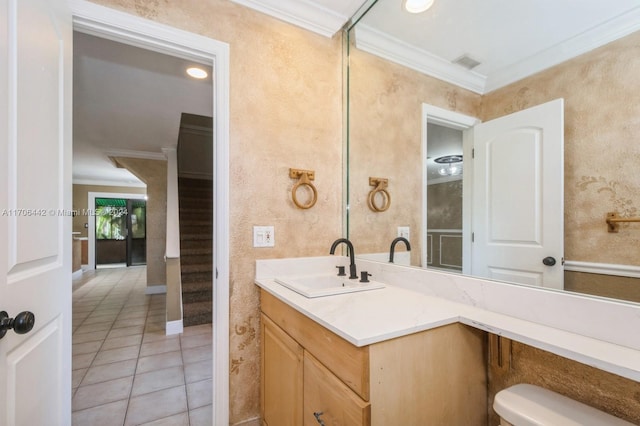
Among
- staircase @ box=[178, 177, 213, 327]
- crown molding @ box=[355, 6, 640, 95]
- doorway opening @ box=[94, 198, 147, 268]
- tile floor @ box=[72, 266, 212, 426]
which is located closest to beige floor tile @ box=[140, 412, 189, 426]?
tile floor @ box=[72, 266, 212, 426]

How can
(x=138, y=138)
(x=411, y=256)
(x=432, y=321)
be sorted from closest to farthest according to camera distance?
1. (x=432, y=321)
2. (x=411, y=256)
3. (x=138, y=138)

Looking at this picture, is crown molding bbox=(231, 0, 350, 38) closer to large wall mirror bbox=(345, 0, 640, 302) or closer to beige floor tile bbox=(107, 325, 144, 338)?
large wall mirror bbox=(345, 0, 640, 302)

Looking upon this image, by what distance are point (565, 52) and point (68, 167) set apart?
1.95m

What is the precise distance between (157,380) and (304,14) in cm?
281

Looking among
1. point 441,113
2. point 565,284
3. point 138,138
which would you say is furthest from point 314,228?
point 138,138

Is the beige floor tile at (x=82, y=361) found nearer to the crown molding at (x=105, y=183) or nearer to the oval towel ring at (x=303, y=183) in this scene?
the oval towel ring at (x=303, y=183)

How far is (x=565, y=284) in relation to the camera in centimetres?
91

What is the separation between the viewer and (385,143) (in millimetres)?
1824

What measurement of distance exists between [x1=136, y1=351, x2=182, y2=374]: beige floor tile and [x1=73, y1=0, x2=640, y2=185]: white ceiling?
243 centimetres

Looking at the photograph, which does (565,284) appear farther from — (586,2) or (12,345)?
(12,345)

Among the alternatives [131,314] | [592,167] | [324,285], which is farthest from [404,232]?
[131,314]

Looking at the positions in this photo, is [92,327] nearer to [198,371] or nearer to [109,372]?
[109,372]

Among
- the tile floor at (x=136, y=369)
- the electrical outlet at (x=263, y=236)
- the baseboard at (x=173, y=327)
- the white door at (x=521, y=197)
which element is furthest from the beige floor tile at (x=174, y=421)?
the white door at (x=521, y=197)

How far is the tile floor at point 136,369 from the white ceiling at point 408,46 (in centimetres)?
241
